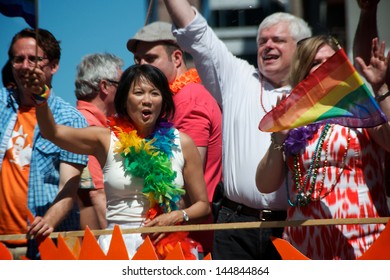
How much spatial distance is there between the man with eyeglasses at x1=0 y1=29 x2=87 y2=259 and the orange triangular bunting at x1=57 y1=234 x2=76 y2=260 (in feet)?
0.44

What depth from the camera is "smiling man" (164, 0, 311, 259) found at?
3.72m

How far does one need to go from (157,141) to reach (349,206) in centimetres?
82

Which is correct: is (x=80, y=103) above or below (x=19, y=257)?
above

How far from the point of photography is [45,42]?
3955 millimetres

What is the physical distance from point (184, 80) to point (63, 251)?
1.02 metres

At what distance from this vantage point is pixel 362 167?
334 centimetres

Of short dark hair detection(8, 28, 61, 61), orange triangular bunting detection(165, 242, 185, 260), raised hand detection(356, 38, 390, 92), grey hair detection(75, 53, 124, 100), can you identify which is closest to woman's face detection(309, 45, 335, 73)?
raised hand detection(356, 38, 390, 92)

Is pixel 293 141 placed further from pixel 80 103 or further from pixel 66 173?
pixel 80 103

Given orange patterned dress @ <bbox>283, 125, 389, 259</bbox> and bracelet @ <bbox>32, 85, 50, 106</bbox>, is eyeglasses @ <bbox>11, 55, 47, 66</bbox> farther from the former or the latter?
orange patterned dress @ <bbox>283, 125, 389, 259</bbox>

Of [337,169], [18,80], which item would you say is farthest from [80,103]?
[337,169]

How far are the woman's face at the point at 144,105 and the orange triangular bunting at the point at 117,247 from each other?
1.43 ft

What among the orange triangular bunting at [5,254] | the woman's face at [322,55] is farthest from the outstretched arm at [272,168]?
the orange triangular bunting at [5,254]

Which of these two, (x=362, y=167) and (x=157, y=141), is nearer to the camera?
(x=362, y=167)

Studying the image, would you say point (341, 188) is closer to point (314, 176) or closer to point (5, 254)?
point (314, 176)
